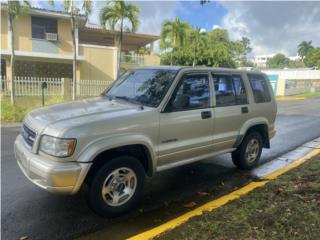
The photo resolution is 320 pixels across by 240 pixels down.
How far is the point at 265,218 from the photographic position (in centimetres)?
374

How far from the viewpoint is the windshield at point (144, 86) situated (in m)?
A: 4.61

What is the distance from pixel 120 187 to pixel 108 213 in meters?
0.35

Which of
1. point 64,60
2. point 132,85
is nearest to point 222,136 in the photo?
point 132,85

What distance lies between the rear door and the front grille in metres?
2.71

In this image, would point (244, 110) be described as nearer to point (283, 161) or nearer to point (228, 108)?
point (228, 108)

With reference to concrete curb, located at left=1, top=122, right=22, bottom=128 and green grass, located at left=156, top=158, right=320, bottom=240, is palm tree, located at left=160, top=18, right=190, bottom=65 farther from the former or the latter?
green grass, located at left=156, top=158, right=320, bottom=240

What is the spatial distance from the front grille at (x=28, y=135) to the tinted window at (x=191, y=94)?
71.0 inches

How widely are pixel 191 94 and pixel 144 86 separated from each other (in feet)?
2.35

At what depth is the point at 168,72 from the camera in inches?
193

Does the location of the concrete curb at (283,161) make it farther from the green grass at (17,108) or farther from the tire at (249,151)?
the green grass at (17,108)

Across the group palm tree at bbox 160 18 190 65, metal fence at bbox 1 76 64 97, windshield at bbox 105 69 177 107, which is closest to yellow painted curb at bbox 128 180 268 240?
windshield at bbox 105 69 177 107

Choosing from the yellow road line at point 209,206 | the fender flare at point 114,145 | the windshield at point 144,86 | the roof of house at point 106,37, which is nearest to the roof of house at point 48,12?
the roof of house at point 106,37

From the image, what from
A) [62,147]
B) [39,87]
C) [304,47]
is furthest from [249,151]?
[304,47]

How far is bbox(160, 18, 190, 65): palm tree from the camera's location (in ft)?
73.8
